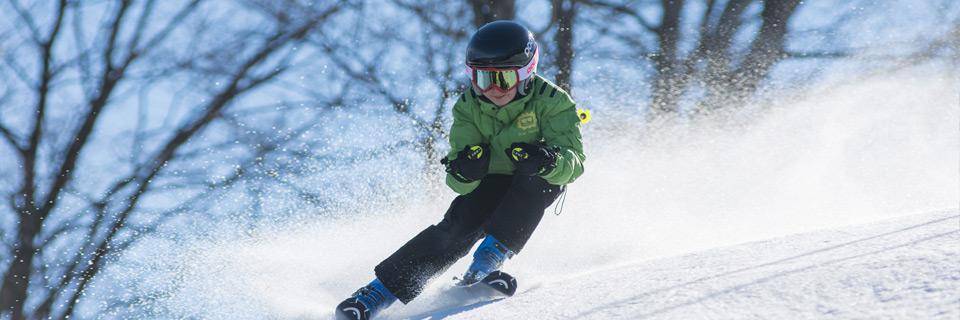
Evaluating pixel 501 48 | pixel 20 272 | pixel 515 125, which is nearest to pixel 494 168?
pixel 515 125

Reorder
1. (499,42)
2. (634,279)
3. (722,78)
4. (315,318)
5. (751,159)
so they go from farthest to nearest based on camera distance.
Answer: (722,78)
(751,159)
(315,318)
(499,42)
(634,279)

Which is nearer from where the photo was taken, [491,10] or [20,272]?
[491,10]

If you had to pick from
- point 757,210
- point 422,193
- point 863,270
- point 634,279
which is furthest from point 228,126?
point 863,270

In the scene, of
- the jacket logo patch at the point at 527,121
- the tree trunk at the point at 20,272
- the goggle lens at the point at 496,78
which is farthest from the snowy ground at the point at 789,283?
the tree trunk at the point at 20,272

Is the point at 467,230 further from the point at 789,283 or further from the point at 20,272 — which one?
the point at 20,272

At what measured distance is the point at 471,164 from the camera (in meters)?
2.81

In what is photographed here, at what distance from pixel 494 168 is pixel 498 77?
42cm

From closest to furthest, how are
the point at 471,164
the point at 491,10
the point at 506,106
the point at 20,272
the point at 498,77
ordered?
the point at 471,164 < the point at 498,77 < the point at 506,106 < the point at 491,10 < the point at 20,272

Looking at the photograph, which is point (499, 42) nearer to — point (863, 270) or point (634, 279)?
point (634, 279)

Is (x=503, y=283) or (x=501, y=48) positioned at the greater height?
(x=501, y=48)

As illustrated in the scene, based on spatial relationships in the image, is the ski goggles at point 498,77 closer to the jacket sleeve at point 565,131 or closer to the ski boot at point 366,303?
the jacket sleeve at point 565,131

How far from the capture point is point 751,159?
6.93 meters

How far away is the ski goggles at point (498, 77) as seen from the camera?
2920 mm

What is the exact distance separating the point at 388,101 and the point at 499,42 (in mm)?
6788
